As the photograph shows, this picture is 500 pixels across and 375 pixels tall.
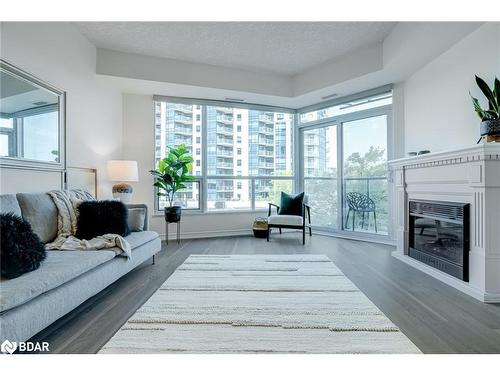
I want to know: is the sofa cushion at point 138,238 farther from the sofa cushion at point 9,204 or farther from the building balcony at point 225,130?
the building balcony at point 225,130

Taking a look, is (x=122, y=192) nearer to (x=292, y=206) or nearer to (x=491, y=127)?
(x=292, y=206)

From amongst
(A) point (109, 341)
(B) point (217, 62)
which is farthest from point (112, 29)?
(A) point (109, 341)

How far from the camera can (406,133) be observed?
4156mm

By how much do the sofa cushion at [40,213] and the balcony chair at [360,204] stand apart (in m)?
4.29

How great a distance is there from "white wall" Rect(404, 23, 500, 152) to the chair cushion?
194 cm

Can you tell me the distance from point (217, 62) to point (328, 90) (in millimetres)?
1863

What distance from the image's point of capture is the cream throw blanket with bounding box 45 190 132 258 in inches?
89.3

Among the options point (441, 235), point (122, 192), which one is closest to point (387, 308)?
point (441, 235)

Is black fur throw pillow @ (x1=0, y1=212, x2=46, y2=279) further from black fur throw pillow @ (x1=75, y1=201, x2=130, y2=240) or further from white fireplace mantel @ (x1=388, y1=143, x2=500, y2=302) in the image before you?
white fireplace mantel @ (x1=388, y1=143, x2=500, y2=302)

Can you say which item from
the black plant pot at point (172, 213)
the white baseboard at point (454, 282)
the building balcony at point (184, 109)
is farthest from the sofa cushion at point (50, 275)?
the building balcony at point (184, 109)

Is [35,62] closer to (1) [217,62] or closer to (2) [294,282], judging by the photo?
(1) [217,62]

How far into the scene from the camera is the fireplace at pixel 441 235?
Answer: 2.48 m

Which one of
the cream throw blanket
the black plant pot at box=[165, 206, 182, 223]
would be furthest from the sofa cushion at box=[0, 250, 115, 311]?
the black plant pot at box=[165, 206, 182, 223]

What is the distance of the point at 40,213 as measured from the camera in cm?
235
